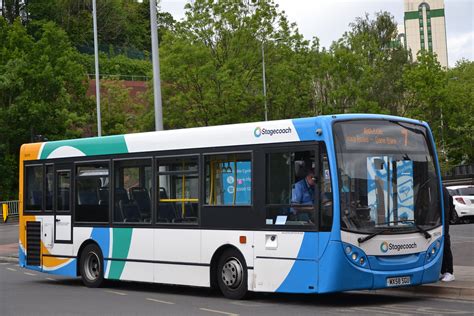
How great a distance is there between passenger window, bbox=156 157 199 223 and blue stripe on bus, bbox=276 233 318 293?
8.33ft

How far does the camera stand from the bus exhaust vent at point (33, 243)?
19.8 m

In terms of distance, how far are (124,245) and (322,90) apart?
43394 mm

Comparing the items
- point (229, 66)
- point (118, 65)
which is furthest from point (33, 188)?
point (118, 65)

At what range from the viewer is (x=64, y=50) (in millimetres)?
69250

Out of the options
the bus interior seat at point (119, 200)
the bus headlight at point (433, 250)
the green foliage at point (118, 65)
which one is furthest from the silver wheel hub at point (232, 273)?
the green foliage at point (118, 65)

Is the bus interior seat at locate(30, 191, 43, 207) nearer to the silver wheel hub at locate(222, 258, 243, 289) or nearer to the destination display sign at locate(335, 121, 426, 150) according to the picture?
the silver wheel hub at locate(222, 258, 243, 289)

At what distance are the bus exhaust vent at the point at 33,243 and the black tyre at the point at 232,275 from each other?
596 cm

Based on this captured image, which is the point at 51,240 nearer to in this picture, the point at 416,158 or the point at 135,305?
the point at 135,305

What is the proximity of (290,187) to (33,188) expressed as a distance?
8.05 m

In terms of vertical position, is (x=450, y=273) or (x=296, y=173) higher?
(x=296, y=173)

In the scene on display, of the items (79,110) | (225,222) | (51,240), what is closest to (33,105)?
(79,110)

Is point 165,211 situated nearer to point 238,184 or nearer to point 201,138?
point 201,138

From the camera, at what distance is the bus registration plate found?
1368 cm

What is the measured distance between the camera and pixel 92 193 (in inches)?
724
